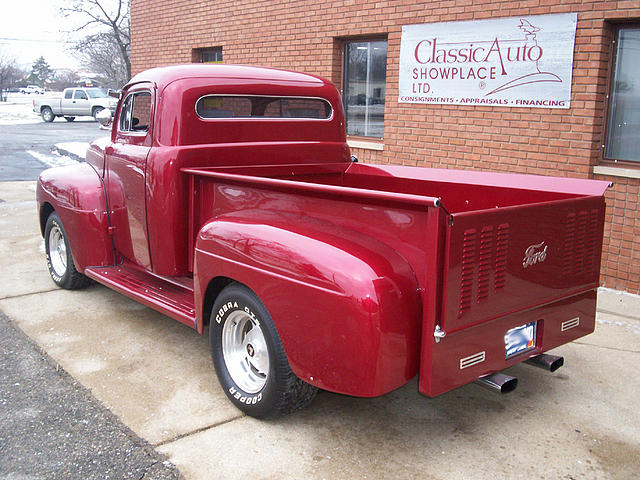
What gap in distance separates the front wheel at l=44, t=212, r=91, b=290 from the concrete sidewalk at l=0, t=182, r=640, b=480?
671 millimetres

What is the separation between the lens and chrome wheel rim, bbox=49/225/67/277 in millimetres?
5969

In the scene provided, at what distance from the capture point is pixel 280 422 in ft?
11.9

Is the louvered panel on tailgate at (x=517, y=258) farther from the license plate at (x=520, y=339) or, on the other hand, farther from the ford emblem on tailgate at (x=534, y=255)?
the license plate at (x=520, y=339)

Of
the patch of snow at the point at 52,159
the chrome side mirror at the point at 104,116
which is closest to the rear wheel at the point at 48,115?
the patch of snow at the point at 52,159

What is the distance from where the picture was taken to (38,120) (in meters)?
35.7

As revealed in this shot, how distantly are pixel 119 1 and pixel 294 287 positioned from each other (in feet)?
89.0

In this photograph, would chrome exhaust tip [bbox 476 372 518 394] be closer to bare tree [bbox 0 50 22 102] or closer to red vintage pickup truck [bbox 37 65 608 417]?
red vintage pickup truck [bbox 37 65 608 417]

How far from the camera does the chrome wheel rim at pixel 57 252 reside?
5969 millimetres

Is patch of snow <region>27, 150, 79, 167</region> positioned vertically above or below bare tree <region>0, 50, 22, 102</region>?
below

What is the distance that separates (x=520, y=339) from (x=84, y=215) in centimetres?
361

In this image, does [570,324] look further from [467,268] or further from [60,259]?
[60,259]

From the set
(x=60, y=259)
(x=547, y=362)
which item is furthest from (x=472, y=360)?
(x=60, y=259)

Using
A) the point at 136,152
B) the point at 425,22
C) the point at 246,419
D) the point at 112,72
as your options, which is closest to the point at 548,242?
the point at 246,419

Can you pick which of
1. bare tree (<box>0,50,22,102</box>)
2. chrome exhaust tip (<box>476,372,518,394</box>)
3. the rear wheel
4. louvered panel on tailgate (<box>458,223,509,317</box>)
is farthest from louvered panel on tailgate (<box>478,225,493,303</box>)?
bare tree (<box>0,50,22,102</box>)
